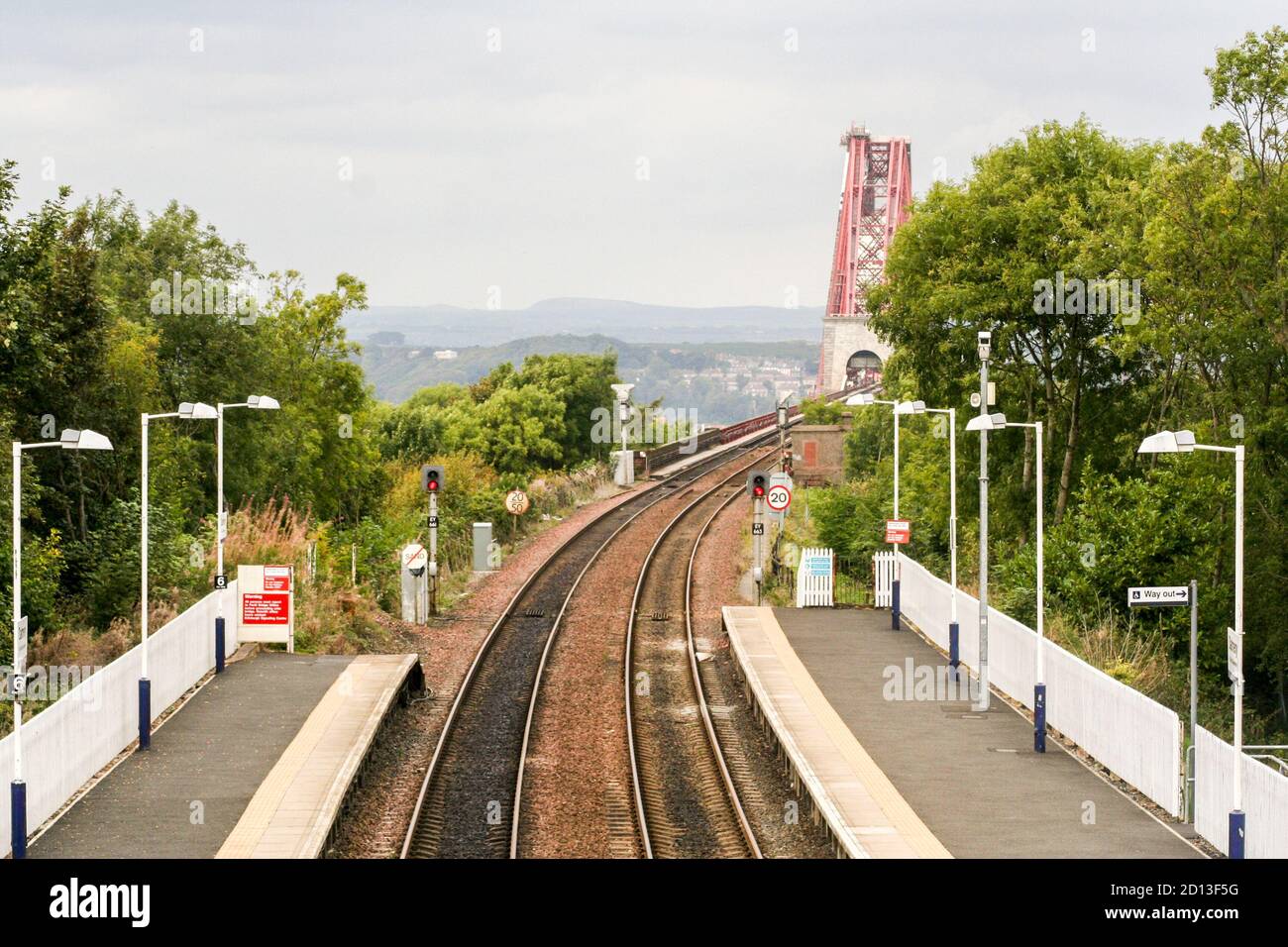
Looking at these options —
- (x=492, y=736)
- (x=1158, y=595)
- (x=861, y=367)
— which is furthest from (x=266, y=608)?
(x=861, y=367)

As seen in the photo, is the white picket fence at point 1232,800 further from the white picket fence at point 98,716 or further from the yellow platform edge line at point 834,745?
the white picket fence at point 98,716

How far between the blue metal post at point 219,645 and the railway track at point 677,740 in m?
6.96

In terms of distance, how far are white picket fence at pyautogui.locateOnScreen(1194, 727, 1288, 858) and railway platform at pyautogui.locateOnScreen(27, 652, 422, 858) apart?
32.0ft

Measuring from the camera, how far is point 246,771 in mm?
19562

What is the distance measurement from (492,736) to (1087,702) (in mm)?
8918

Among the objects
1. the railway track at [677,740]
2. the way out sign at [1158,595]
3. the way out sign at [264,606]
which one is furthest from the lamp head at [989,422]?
the way out sign at [264,606]

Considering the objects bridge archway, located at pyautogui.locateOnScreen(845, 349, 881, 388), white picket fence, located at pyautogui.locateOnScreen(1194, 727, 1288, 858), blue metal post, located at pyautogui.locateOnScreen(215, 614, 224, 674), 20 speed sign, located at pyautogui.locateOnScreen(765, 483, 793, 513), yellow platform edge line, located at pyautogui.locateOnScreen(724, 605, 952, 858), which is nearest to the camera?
white picket fence, located at pyautogui.locateOnScreen(1194, 727, 1288, 858)

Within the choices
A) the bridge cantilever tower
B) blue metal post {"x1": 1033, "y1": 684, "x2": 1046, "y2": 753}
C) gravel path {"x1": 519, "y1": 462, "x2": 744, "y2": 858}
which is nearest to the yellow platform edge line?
gravel path {"x1": 519, "y1": 462, "x2": 744, "y2": 858}

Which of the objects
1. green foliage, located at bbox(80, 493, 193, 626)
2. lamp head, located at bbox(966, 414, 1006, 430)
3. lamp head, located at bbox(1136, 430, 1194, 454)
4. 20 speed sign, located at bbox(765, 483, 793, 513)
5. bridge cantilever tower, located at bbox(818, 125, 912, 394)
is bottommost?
green foliage, located at bbox(80, 493, 193, 626)

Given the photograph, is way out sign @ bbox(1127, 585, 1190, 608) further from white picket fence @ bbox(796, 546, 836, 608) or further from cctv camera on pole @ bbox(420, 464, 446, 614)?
cctv camera on pole @ bbox(420, 464, 446, 614)

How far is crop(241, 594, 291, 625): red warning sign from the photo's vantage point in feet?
89.1

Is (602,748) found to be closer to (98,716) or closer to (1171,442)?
(98,716)

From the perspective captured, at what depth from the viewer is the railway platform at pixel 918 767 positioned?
1673 centimetres

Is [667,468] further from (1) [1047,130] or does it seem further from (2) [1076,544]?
(2) [1076,544]
